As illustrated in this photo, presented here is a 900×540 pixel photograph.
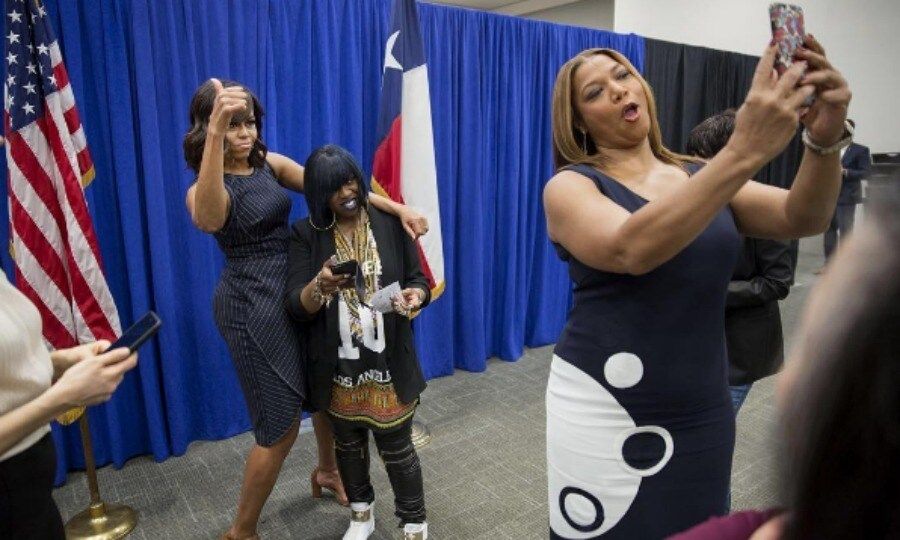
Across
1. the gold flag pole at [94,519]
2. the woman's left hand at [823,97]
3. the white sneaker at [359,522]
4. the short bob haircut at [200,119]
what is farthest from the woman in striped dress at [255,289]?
the woman's left hand at [823,97]

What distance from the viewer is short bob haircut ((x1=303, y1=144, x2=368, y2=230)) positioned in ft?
5.92

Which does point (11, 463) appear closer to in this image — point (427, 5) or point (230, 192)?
point (230, 192)

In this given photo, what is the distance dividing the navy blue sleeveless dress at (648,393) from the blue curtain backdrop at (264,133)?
2221 millimetres

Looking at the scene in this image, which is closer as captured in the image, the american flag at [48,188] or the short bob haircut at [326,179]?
the short bob haircut at [326,179]

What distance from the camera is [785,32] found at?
2.84ft

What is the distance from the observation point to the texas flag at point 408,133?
2.95 metres

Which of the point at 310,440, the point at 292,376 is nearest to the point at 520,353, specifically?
the point at 310,440

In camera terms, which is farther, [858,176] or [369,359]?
[858,176]

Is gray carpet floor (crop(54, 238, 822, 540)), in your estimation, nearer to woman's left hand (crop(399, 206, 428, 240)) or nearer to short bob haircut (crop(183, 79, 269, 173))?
woman's left hand (crop(399, 206, 428, 240))

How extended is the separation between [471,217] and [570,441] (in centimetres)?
266

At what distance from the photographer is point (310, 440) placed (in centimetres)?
303

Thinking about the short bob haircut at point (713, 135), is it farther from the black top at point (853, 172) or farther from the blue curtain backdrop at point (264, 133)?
the black top at point (853, 172)

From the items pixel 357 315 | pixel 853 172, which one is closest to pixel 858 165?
pixel 853 172

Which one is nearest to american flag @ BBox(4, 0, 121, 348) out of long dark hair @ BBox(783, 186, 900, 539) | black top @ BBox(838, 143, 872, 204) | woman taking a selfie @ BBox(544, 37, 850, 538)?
woman taking a selfie @ BBox(544, 37, 850, 538)
